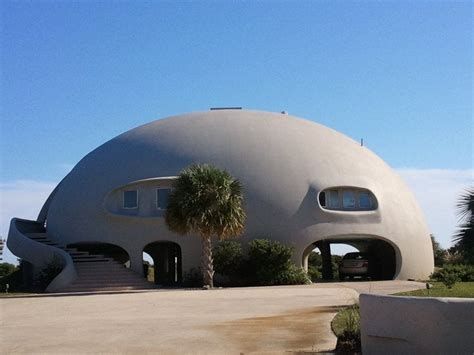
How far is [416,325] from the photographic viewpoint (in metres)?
8.82

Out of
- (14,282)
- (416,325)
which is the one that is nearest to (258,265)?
(14,282)

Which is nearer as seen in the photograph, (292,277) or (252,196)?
(292,277)

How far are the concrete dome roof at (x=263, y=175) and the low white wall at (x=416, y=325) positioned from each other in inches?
1017

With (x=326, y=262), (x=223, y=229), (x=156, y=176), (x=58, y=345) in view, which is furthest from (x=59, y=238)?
(x=58, y=345)

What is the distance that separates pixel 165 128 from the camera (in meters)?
39.5

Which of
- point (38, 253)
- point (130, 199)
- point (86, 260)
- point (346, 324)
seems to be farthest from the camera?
point (130, 199)

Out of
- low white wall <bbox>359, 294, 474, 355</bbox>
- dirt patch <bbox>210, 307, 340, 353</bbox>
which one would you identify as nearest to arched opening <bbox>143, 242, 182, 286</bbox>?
dirt patch <bbox>210, 307, 340, 353</bbox>

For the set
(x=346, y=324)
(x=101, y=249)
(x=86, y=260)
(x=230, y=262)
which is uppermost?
(x=101, y=249)

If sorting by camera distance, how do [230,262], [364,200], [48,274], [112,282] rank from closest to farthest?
[48,274] < [112,282] < [230,262] < [364,200]

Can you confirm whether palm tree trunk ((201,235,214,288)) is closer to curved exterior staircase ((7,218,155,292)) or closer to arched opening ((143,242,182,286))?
curved exterior staircase ((7,218,155,292))

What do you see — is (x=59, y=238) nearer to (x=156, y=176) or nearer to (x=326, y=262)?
(x=156, y=176)

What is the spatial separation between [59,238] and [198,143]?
9.88 meters

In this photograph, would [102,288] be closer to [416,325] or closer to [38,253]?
[38,253]

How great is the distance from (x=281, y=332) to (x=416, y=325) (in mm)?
4461
